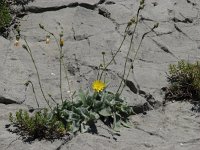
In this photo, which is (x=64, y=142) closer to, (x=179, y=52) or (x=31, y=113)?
(x=31, y=113)

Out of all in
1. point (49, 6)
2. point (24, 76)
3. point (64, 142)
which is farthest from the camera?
point (49, 6)

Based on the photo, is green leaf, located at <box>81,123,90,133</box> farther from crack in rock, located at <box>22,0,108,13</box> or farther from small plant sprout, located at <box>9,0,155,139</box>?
crack in rock, located at <box>22,0,108,13</box>

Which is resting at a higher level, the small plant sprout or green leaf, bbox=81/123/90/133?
the small plant sprout

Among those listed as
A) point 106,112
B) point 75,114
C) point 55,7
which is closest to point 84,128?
point 75,114

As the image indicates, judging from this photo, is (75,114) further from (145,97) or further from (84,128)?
(145,97)

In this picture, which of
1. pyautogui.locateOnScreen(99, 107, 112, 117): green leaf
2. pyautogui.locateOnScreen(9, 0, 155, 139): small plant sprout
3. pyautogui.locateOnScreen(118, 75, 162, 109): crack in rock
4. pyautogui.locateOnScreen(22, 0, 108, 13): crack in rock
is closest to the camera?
pyautogui.locateOnScreen(9, 0, 155, 139): small plant sprout

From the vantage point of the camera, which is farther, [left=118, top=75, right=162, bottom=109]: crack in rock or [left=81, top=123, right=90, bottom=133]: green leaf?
[left=118, top=75, right=162, bottom=109]: crack in rock

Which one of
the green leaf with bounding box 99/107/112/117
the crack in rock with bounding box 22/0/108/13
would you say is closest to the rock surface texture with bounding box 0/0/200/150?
the crack in rock with bounding box 22/0/108/13

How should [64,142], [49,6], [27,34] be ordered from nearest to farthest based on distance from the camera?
[64,142] < [27,34] < [49,6]

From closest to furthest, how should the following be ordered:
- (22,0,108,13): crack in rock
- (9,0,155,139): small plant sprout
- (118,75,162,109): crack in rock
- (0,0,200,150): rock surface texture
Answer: (9,0,155,139): small plant sprout
(0,0,200,150): rock surface texture
(118,75,162,109): crack in rock
(22,0,108,13): crack in rock

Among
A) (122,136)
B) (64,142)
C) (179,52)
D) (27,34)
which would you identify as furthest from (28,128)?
(179,52)
